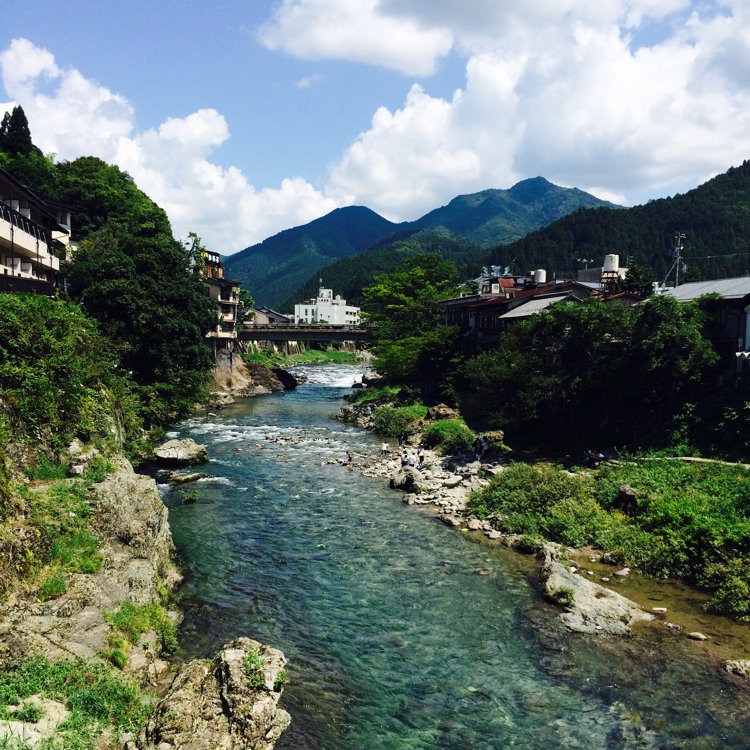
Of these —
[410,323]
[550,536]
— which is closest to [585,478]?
[550,536]

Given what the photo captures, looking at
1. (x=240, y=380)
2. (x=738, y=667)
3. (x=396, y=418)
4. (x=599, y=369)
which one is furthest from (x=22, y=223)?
(x=738, y=667)

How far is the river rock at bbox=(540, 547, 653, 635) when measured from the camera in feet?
56.4

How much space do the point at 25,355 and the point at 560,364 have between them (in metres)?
30.4

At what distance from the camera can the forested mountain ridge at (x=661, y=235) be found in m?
145

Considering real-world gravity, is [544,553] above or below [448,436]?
Answer: below

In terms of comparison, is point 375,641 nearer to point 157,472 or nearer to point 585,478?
point 585,478

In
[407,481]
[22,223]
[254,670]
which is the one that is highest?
[22,223]

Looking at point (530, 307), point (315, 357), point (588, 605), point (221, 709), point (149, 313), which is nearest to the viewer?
point (221, 709)

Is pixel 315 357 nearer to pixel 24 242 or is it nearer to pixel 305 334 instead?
pixel 305 334

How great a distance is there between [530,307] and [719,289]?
47.7 ft

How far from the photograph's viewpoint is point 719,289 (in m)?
38.8

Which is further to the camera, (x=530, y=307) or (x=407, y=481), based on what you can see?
(x=530, y=307)

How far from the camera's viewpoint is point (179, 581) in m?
19.6

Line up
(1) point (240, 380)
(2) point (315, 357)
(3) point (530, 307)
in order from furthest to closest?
(2) point (315, 357)
(1) point (240, 380)
(3) point (530, 307)
